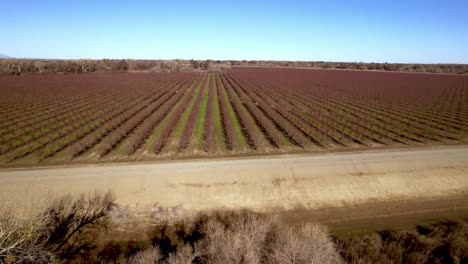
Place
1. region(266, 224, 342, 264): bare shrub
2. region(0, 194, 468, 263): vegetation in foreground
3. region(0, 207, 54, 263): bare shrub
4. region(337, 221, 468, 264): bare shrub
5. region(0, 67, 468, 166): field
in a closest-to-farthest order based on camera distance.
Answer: region(0, 207, 54, 263): bare shrub < region(266, 224, 342, 264): bare shrub < region(0, 194, 468, 263): vegetation in foreground < region(337, 221, 468, 264): bare shrub < region(0, 67, 468, 166): field

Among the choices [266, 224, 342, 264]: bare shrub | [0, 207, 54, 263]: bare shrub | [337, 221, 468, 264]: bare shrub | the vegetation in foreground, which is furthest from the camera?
[337, 221, 468, 264]: bare shrub

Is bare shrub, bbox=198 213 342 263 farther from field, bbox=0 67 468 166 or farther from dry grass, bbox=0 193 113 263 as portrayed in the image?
field, bbox=0 67 468 166

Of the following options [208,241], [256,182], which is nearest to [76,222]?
[208,241]

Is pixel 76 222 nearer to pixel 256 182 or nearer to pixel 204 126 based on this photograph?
pixel 256 182

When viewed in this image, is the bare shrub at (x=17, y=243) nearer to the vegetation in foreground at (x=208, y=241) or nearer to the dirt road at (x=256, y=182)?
the vegetation in foreground at (x=208, y=241)

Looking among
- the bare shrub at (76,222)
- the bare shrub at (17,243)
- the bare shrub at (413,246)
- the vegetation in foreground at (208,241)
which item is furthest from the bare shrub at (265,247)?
the bare shrub at (76,222)

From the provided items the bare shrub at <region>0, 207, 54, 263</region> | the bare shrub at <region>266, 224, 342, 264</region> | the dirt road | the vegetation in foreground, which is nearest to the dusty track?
the dirt road

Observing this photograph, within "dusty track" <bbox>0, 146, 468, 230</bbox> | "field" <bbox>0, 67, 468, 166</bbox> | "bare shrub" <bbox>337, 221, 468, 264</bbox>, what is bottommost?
"bare shrub" <bbox>337, 221, 468, 264</bbox>
